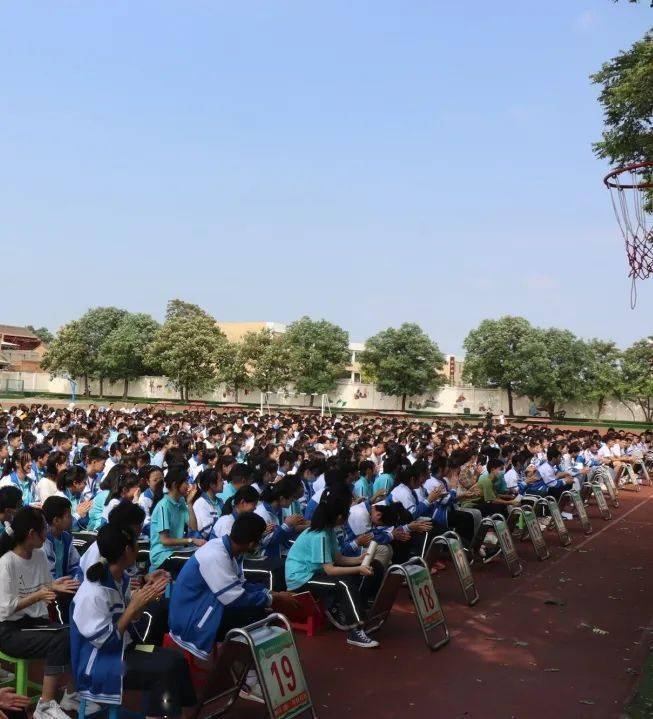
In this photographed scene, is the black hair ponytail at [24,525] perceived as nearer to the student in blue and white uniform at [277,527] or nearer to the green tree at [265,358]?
the student in blue and white uniform at [277,527]

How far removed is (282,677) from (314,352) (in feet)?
136

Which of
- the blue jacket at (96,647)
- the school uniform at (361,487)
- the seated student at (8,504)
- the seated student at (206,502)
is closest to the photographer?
the blue jacket at (96,647)

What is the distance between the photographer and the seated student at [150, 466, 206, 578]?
266 inches

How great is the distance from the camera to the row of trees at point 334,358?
1657 inches

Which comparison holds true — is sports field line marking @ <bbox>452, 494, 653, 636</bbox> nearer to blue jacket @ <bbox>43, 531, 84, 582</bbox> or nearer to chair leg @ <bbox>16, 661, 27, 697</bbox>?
blue jacket @ <bbox>43, 531, 84, 582</bbox>

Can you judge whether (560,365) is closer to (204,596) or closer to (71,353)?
(71,353)

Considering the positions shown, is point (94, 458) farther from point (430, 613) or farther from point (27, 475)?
point (430, 613)

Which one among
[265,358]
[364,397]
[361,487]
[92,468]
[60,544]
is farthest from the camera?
[364,397]

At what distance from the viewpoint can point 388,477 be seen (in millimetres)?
9852

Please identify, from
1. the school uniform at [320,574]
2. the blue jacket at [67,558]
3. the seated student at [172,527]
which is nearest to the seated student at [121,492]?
the seated student at [172,527]

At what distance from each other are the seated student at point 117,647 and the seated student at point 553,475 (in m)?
9.46

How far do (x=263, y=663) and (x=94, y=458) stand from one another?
217 inches

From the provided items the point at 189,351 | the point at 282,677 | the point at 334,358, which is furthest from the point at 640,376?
the point at 282,677

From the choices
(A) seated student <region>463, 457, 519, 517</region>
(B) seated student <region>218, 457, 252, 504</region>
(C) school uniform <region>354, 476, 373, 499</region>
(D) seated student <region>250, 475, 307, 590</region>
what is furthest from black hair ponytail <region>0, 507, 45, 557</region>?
(A) seated student <region>463, 457, 519, 517</region>
